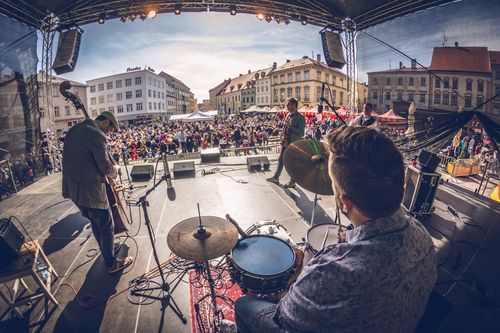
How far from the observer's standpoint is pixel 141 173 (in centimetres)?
722

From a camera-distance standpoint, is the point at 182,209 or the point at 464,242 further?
the point at 182,209

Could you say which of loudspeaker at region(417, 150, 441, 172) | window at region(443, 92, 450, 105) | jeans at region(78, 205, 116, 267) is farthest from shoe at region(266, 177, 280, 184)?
window at region(443, 92, 450, 105)

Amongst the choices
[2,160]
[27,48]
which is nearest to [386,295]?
[2,160]

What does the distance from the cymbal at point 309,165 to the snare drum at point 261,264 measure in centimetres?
73

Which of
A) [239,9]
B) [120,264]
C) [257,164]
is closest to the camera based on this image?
[120,264]

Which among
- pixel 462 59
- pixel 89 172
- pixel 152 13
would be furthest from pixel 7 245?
pixel 462 59

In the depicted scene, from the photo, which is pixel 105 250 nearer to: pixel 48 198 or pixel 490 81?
pixel 48 198

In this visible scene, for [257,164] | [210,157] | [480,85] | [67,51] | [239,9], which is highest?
[239,9]

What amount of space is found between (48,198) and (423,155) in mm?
8787

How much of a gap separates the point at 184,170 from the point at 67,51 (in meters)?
6.77

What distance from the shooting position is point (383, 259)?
2.97 ft

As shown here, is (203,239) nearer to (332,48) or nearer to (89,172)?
(89,172)

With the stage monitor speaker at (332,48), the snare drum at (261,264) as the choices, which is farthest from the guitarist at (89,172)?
the stage monitor speaker at (332,48)

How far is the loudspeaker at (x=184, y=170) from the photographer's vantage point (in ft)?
23.7
